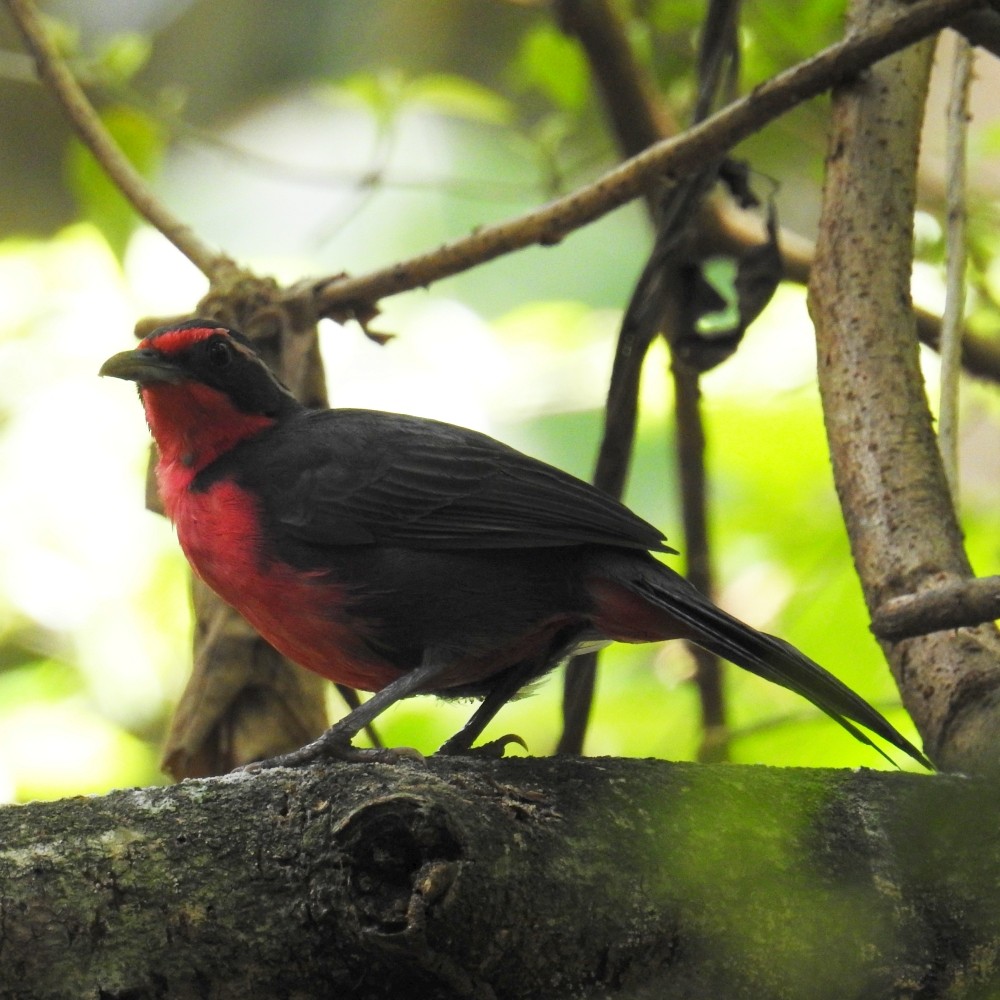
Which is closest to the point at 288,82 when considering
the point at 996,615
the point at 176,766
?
the point at 176,766

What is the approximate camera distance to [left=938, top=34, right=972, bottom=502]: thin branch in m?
3.07

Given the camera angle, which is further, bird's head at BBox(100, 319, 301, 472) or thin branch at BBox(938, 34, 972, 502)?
bird's head at BBox(100, 319, 301, 472)

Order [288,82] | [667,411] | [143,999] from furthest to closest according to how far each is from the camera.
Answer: [288,82], [667,411], [143,999]

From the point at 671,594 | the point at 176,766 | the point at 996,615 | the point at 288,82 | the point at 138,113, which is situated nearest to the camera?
the point at 996,615

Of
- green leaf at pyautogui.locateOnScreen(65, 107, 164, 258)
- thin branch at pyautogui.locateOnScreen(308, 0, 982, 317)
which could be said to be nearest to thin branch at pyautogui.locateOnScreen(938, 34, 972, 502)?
thin branch at pyautogui.locateOnScreen(308, 0, 982, 317)

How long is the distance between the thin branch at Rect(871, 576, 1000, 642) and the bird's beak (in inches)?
74.2

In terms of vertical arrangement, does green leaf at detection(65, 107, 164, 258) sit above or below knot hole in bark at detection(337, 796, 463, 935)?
above

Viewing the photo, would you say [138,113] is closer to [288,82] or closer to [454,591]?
[454,591]

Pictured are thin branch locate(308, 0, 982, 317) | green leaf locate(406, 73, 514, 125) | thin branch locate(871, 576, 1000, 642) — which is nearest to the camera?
thin branch locate(871, 576, 1000, 642)

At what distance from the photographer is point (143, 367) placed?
3.39 meters

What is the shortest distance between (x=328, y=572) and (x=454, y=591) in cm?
28

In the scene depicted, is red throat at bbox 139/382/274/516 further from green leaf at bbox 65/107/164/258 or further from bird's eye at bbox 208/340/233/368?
green leaf at bbox 65/107/164/258

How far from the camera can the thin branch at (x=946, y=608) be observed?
2178 mm

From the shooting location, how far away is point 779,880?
2.01 m
